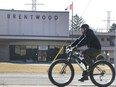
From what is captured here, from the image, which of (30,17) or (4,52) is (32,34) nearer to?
(30,17)

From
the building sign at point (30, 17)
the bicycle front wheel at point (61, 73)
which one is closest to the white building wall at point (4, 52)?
the building sign at point (30, 17)

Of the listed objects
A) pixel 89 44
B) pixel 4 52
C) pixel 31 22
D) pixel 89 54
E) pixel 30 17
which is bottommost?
pixel 4 52

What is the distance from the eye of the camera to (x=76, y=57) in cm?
1022

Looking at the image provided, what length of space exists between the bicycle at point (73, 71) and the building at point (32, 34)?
71567mm

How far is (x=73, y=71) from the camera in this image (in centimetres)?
1038

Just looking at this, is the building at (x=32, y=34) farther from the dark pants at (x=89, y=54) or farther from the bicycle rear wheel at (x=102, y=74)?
the dark pants at (x=89, y=54)

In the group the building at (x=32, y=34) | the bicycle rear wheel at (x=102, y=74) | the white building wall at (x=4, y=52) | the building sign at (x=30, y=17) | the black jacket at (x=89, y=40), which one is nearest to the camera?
the black jacket at (x=89, y=40)

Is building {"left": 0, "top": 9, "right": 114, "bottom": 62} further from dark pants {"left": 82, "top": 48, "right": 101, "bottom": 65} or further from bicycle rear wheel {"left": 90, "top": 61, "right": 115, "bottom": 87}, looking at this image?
dark pants {"left": 82, "top": 48, "right": 101, "bottom": 65}

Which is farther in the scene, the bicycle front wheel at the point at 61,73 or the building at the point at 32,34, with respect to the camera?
the building at the point at 32,34

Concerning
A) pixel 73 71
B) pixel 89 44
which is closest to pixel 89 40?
pixel 89 44

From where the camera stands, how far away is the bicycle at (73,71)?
1023 centimetres

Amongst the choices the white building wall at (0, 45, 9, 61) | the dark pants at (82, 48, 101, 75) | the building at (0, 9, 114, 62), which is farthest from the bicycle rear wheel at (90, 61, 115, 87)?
the white building wall at (0, 45, 9, 61)

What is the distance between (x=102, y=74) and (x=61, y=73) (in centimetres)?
102

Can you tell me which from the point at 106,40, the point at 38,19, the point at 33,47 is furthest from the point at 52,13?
the point at 106,40
